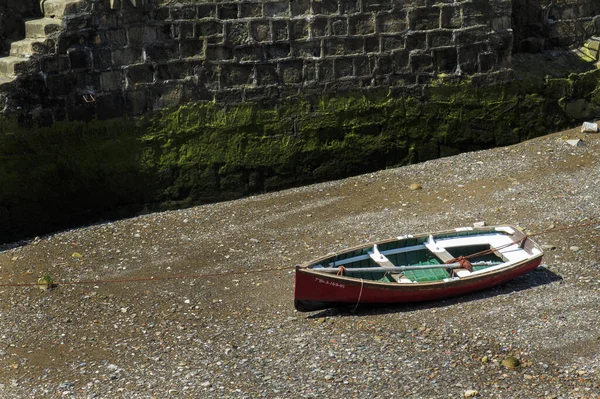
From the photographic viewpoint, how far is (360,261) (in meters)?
8.80

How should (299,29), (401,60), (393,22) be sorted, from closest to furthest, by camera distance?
(299,29)
(393,22)
(401,60)

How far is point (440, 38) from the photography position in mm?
11492

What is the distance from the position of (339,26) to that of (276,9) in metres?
0.82

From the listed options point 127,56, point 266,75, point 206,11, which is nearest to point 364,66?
point 266,75

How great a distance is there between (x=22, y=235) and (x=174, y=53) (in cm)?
270

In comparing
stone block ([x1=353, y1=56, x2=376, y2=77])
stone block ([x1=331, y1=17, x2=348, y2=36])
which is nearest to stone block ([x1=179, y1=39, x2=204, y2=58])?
stone block ([x1=331, y1=17, x2=348, y2=36])

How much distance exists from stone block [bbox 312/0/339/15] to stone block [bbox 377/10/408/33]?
57 centimetres

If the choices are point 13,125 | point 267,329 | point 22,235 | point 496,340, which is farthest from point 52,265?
point 496,340

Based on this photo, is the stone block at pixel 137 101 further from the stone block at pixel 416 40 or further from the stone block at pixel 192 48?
the stone block at pixel 416 40

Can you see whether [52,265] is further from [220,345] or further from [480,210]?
[480,210]

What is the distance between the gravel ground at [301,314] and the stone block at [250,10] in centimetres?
223

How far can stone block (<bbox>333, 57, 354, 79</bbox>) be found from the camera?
11.2 meters

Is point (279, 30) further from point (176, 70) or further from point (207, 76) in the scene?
point (176, 70)

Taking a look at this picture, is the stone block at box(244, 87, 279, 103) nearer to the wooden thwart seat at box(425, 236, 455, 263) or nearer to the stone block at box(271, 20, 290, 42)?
the stone block at box(271, 20, 290, 42)
